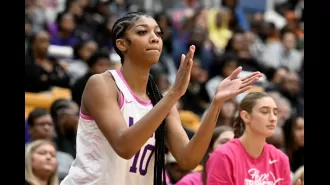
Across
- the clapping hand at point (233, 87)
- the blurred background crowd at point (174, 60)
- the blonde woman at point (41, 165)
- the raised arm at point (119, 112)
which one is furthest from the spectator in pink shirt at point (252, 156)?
the blonde woman at point (41, 165)

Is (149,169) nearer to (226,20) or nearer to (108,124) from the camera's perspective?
(108,124)

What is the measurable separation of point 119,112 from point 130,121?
0.14 metres

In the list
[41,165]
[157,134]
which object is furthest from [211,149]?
[157,134]

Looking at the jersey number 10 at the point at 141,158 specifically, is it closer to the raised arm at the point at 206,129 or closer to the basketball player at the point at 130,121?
the basketball player at the point at 130,121

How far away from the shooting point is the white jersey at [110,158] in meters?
3.55

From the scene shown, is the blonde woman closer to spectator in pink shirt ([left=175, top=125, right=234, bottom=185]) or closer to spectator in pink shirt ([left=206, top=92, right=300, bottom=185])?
spectator in pink shirt ([left=175, top=125, right=234, bottom=185])

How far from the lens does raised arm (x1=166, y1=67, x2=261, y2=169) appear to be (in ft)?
11.5

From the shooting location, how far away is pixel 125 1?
13.7 meters

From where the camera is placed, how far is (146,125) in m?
3.28

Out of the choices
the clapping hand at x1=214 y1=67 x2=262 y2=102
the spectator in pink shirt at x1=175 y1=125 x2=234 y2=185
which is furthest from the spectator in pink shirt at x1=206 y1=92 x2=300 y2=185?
the clapping hand at x1=214 y1=67 x2=262 y2=102

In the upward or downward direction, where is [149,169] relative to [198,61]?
downward
